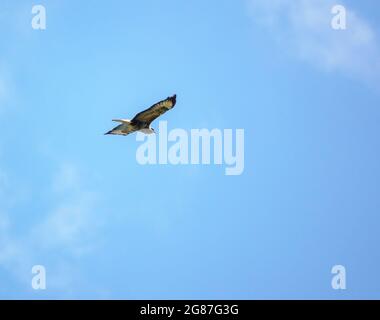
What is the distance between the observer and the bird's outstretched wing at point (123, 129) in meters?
33.8

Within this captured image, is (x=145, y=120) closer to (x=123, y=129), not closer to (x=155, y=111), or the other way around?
(x=155, y=111)

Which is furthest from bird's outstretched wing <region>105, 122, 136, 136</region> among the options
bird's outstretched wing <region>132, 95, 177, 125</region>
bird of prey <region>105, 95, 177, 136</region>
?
bird's outstretched wing <region>132, 95, 177, 125</region>

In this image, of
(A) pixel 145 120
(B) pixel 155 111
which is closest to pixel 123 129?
(A) pixel 145 120

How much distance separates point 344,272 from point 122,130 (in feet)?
36.8

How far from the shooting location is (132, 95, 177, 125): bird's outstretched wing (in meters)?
32.5

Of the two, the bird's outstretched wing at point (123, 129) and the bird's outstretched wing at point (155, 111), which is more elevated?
the bird's outstretched wing at point (155, 111)

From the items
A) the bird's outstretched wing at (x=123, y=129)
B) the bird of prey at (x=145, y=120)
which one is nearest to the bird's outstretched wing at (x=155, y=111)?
the bird of prey at (x=145, y=120)

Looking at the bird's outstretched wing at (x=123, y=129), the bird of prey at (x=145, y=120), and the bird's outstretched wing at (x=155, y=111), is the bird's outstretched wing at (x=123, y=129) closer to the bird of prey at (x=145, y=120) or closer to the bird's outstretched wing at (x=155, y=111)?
the bird of prey at (x=145, y=120)

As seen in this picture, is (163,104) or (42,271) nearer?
(163,104)
